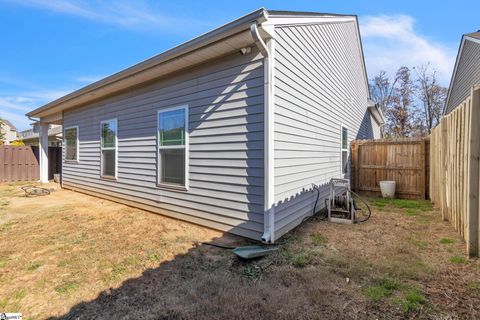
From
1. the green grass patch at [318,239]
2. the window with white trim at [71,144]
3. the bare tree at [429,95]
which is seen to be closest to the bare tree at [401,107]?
the bare tree at [429,95]

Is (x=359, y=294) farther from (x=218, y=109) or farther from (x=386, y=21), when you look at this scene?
(x=386, y=21)

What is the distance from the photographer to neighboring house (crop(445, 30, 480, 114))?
30.2ft

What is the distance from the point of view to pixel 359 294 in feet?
7.97


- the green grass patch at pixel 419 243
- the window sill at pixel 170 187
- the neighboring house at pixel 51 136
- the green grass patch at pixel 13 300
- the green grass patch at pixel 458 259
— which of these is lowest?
the green grass patch at pixel 13 300

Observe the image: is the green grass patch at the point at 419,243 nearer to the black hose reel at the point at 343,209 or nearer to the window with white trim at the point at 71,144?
the black hose reel at the point at 343,209

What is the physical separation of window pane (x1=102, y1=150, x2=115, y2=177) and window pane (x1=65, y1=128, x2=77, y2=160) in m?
2.31

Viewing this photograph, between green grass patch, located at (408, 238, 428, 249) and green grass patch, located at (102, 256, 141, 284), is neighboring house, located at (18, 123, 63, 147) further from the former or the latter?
green grass patch, located at (408, 238, 428, 249)

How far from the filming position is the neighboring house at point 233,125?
379 cm

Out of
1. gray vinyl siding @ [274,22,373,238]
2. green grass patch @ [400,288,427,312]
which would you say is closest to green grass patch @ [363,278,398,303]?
green grass patch @ [400,288,427,312]

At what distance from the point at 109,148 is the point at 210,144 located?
418cm

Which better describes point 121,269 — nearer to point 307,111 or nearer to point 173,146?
point 173,146

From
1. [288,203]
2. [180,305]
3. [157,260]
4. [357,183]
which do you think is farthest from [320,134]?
[180,305]

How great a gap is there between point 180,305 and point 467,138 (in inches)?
155

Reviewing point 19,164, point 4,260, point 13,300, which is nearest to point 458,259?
point 13,300
